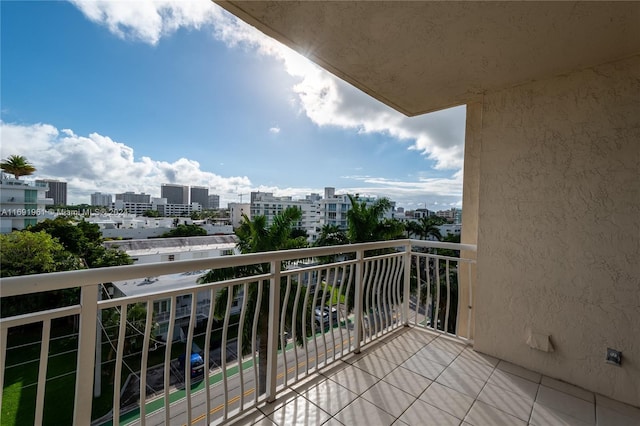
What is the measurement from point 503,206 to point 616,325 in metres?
1.18

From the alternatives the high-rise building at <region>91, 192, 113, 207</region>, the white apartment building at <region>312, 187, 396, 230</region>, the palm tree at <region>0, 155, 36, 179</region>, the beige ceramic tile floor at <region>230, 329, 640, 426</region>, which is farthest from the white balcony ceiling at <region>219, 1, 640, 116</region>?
the high-rise building at <region>91, 192, 113, 207</region>

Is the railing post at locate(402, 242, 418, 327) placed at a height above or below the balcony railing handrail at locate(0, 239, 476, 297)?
below

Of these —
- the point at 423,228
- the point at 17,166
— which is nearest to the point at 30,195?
the point at 17,166

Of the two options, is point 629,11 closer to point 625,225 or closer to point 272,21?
point 625,225

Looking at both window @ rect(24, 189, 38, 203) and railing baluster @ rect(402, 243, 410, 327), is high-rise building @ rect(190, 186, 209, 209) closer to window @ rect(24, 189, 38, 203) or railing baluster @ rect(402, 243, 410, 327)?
window @ rect(24, 189, 38, 203)

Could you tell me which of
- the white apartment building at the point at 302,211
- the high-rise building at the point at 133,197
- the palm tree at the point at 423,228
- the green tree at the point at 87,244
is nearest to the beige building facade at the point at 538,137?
the white apartment building at the point at 302,211

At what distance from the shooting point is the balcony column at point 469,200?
3.21m

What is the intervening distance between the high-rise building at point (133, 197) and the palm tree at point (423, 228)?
1301 cm

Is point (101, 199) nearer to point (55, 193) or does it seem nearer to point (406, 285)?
point (55, 193)

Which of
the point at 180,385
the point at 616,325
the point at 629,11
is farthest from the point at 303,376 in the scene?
the point at 180,385

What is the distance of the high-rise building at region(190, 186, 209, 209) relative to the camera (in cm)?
1722

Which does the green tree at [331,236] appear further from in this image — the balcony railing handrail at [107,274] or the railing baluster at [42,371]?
the railing baluster at [42,371]

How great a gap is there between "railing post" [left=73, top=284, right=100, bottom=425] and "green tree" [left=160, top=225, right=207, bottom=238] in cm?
1435

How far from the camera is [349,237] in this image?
29.5ft
